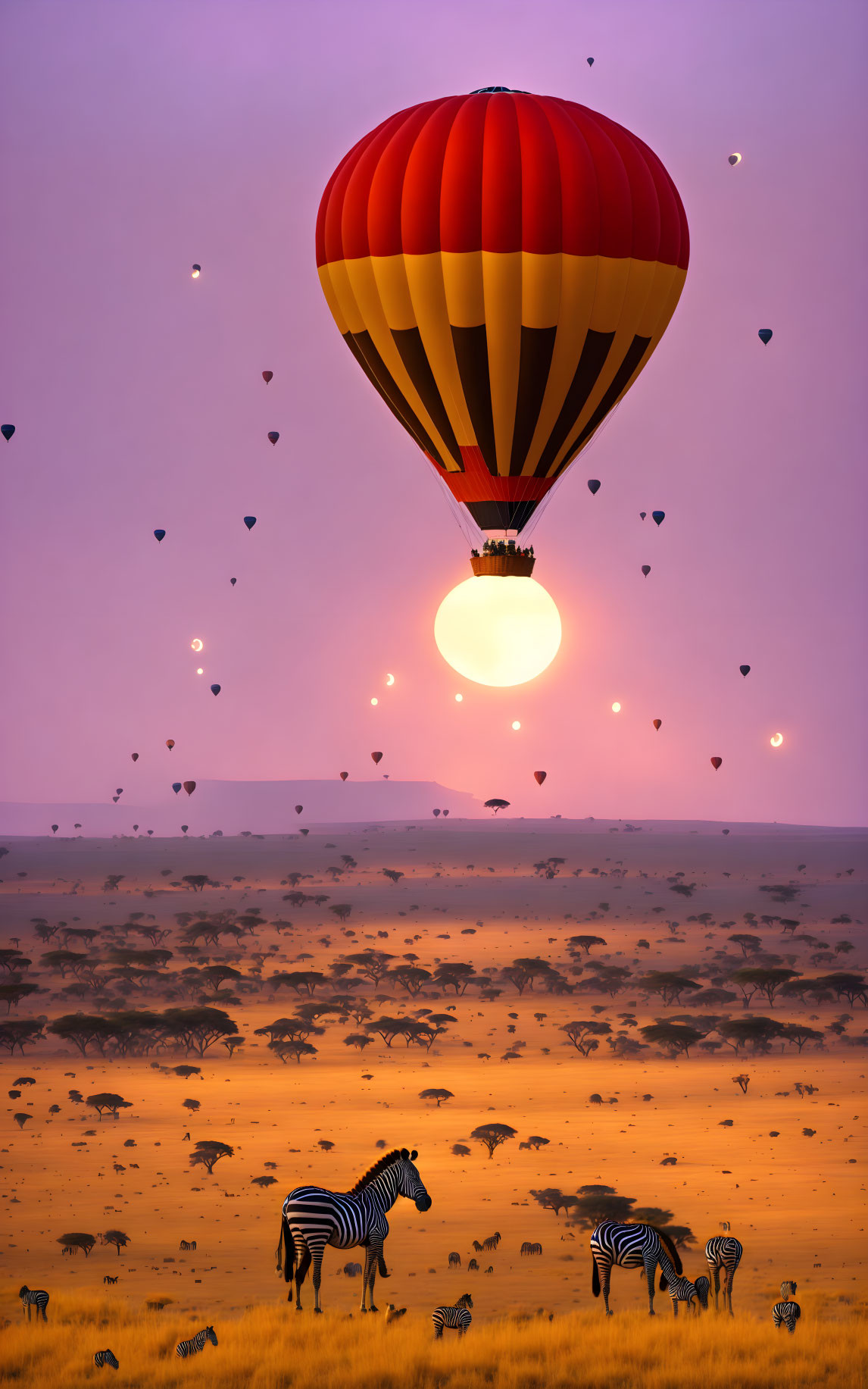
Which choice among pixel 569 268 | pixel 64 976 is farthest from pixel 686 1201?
pixel 64 976

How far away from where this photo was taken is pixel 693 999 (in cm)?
5891

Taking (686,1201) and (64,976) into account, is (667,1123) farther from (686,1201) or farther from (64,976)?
(64,976)

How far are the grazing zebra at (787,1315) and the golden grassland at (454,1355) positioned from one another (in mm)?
160

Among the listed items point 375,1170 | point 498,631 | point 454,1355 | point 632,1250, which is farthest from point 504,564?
point 454,1355

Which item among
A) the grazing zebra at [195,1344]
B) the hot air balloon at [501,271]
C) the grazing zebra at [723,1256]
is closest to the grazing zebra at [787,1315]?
the grazing zebra at [723,1256]

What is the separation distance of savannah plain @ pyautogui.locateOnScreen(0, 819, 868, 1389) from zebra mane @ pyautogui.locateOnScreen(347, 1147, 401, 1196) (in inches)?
70.1

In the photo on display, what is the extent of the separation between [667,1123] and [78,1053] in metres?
18.3

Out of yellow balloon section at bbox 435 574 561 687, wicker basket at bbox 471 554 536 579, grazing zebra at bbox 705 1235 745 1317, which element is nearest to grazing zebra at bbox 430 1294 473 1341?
grazing zebra at bbox 705 1235 745 1317

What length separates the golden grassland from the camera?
18.0 m

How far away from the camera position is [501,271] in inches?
934

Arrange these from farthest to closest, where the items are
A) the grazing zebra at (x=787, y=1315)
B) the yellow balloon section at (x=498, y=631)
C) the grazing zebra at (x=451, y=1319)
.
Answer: the yellow balloon section at (x=498, y=631) < the grazing zebra at (x=787, y=1315) < the grazing zebra at (x=451, y=1319)

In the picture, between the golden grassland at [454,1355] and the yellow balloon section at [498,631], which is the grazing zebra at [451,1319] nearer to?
the golden grassland at [454,1355]

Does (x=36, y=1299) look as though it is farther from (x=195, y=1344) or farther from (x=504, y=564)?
(x=504, y=564)

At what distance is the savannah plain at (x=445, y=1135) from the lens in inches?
763
